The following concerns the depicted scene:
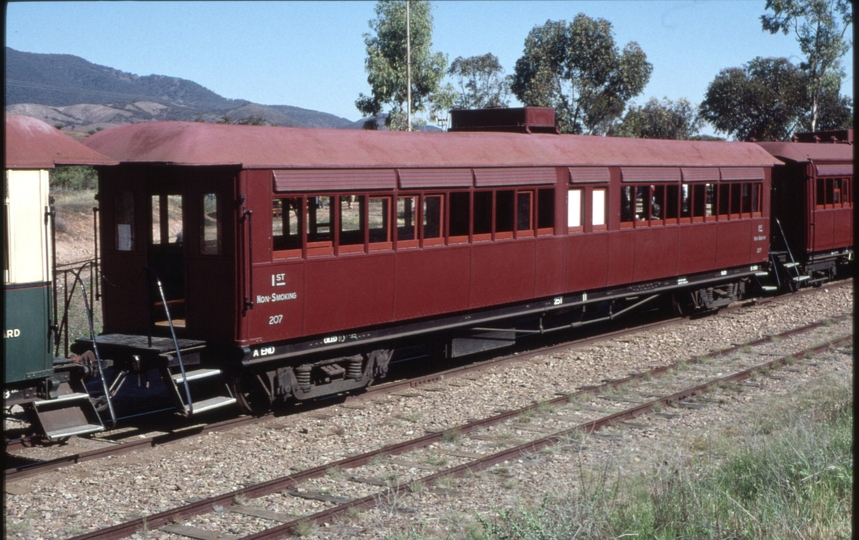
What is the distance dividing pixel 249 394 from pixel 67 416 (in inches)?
101

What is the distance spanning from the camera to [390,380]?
12.3 meters

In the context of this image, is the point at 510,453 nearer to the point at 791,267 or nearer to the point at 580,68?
the point at 791,267

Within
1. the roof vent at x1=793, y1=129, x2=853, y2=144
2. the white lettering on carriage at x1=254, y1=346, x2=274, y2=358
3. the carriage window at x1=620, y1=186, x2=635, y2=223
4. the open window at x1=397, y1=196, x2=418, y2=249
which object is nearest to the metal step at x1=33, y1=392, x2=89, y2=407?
the white lettering on carriage at x1=254, y1=346, x2=274, y2=358

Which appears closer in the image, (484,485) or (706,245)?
(484,485)

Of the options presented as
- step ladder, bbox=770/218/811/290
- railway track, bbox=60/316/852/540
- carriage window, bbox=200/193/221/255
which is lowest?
railway track, bbox=60/316/852/540

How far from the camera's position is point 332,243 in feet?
33.1

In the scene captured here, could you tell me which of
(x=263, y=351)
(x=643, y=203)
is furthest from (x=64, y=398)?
(x=643, y=203)

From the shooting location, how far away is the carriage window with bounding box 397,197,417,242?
35.6 feet

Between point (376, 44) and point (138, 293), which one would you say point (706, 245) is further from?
point (376, 44)

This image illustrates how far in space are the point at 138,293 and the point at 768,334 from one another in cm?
1056

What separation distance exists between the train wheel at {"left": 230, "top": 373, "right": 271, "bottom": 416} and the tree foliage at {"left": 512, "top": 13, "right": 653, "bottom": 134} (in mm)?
33178

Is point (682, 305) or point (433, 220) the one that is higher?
point (433, 220)

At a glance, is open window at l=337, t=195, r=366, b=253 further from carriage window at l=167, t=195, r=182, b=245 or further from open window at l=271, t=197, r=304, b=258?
carriage window at l=167, t=195, r=182, b=245

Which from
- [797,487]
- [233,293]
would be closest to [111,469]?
[233,293]
